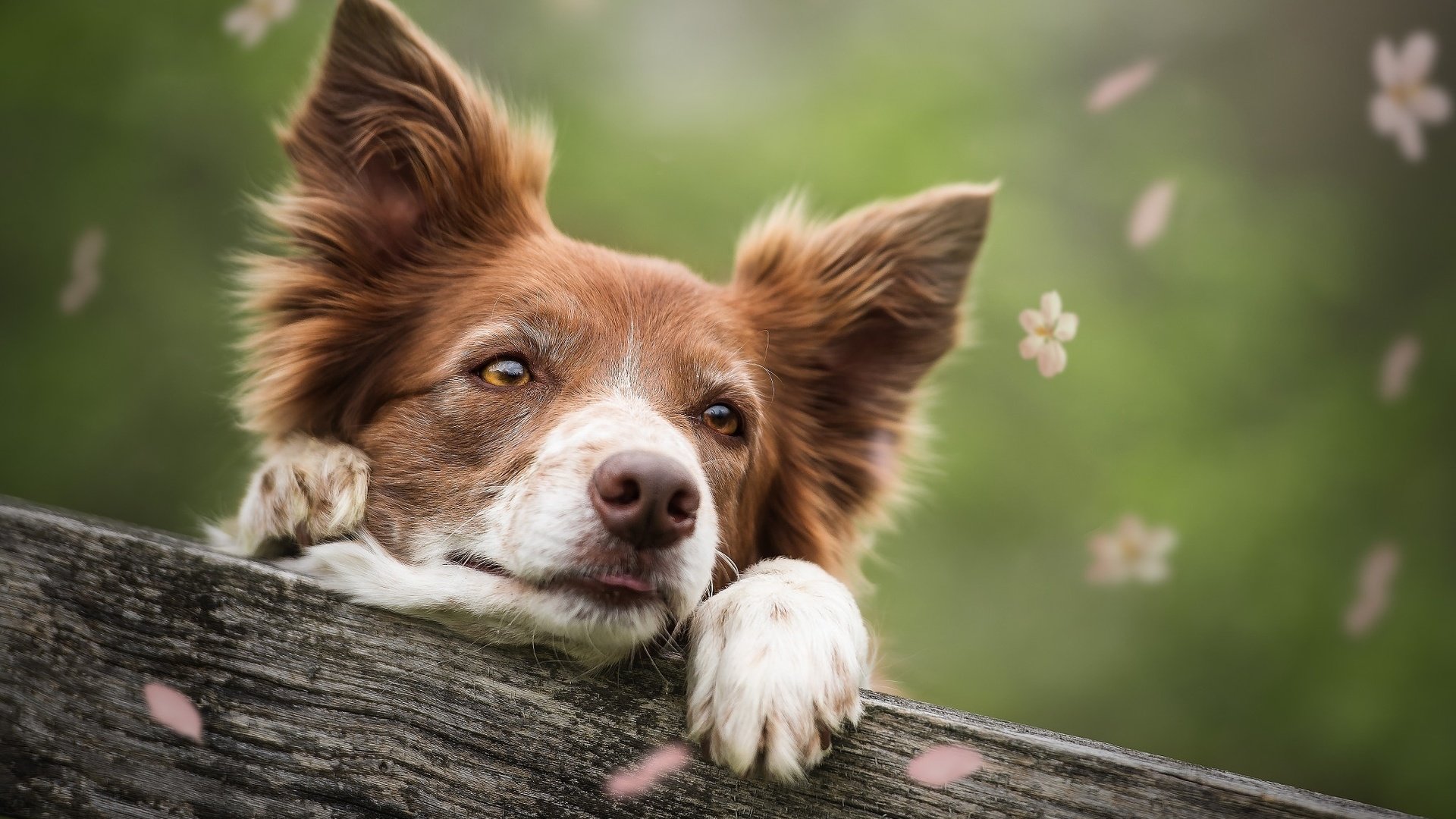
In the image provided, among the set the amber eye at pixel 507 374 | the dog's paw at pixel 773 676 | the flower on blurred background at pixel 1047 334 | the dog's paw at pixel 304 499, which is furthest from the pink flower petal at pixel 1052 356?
the dog's paw at pixel 304 499

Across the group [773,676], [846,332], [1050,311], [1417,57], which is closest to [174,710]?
[773,676]

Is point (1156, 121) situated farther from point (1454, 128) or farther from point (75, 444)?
point (75, 444)

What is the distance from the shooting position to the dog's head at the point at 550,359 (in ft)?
7.30

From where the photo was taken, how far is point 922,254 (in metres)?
3.41

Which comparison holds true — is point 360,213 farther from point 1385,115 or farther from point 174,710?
point 1385,115

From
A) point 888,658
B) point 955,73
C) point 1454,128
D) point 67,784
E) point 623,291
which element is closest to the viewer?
point 67,784

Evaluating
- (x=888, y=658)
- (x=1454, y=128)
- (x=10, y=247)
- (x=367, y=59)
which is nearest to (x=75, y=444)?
(x=10, y=247)

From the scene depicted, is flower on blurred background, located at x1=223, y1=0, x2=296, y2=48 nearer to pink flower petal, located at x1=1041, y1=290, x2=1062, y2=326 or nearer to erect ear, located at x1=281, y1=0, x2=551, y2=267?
erect ear, located at x1=281, y1=0, x2=551, y2=267

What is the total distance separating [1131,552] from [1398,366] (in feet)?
5.90

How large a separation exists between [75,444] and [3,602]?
10.8 ft

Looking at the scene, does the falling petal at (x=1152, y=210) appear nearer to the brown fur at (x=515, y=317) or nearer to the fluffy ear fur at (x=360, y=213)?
the brown fur at (x=515, y=317)

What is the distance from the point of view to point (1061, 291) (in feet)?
17.3

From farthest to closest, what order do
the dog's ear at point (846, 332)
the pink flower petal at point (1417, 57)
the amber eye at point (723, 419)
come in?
1. the pink flower petal at point (1417, 57)
2. the dog's ear at point (846, 332)
3. the amber eye at point (723, 419)

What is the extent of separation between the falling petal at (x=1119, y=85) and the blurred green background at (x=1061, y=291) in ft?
0.22
